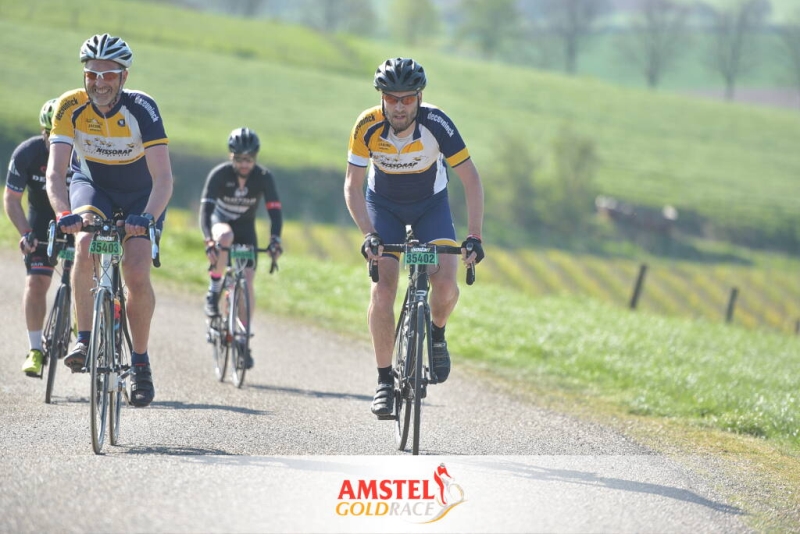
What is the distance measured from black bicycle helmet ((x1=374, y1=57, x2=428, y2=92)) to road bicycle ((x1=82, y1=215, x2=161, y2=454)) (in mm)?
1651

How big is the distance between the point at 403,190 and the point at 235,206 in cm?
359

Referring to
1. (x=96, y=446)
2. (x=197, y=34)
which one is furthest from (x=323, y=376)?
(x=197, y=34)

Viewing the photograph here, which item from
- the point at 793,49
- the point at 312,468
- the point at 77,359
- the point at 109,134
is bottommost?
the point at 312,468

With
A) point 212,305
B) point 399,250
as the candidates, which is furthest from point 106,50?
point 212,305

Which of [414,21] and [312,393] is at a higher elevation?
[414,21]

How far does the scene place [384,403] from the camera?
6.67 meters

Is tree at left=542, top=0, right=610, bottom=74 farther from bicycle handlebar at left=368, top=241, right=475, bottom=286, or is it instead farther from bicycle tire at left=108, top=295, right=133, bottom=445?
bicycle tire at left=108, top=295, right=133, bottom=445

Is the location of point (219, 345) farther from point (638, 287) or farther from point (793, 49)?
point (793, 49)

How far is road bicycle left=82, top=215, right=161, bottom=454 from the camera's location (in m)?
5.93

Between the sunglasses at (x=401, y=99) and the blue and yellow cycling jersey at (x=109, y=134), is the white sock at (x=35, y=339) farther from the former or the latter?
the sunglasses at (x=401, y=99)

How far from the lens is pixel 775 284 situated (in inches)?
1806

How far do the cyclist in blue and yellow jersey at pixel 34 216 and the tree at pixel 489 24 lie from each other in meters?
93.9

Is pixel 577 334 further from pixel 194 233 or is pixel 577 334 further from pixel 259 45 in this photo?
pixel 259 45

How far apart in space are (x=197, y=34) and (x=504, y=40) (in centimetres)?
3899
